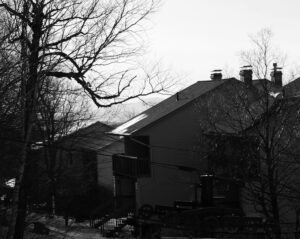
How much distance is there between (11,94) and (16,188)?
2245 mm

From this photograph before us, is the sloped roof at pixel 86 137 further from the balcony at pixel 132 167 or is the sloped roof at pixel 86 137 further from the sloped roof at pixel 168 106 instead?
the balcony at pixel 132 167

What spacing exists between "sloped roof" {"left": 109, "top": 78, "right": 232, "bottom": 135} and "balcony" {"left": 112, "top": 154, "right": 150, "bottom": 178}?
184 cm

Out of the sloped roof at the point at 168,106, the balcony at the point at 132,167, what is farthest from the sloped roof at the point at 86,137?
the balcony at the point at 132,167

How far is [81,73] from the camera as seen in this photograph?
57.8 ft

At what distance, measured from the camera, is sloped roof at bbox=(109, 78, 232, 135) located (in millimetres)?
35969

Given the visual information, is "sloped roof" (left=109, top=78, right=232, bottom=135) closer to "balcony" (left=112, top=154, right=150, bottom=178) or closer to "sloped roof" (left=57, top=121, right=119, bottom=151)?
"sloped roof" (left=57, top=121, right=119, bottom=151)

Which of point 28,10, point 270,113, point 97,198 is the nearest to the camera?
point 28,10

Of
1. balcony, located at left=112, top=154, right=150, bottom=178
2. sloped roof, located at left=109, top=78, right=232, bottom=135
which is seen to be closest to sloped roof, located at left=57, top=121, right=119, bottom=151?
sloped roof, located at left=109, top=78, right=232, bottom=135

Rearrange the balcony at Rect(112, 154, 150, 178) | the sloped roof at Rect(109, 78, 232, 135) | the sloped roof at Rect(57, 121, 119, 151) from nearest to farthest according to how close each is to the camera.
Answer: the sloped roof at Rect(57, 121, 119, 151), the sloped roof at Rect(109, 78, 232, 135), the balcony at Rect(112, 154, 150, 178)

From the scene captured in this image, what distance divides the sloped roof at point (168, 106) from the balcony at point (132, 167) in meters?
1.84

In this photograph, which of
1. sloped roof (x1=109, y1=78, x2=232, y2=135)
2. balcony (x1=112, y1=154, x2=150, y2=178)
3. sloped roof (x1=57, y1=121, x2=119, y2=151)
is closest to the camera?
sloped roof (x1=57, y1=121, x2=119, y2=151)

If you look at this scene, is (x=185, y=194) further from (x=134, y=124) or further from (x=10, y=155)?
(x=10, y=155)

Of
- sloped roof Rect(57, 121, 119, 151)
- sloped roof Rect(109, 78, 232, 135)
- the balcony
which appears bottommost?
the balcony

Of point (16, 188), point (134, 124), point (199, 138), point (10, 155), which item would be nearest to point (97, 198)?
point (134, 124)
